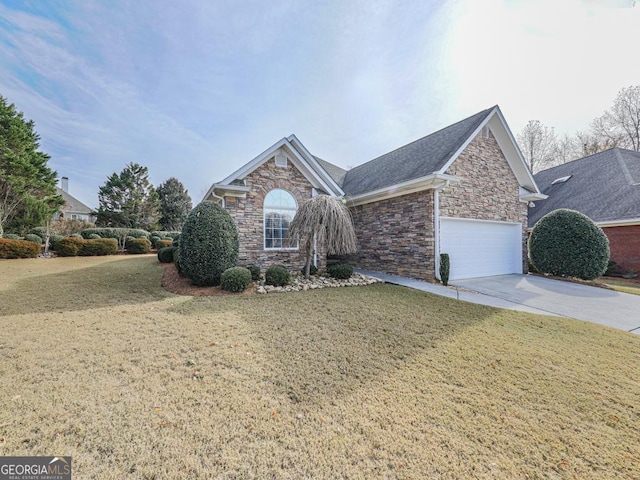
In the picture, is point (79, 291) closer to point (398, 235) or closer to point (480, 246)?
point (398, 235)

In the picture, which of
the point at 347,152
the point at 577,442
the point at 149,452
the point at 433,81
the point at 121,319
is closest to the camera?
the point at 149,452

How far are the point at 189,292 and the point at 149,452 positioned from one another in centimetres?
614

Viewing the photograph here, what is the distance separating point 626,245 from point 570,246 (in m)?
4.80

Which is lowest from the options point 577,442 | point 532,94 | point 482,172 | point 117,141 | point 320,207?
point 577,442

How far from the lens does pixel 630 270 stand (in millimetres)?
12062

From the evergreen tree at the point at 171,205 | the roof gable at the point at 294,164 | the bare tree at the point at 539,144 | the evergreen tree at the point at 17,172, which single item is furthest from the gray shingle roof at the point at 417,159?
the evergreen tree at the point at 171,205

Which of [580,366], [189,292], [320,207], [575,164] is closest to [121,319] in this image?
[189,292]

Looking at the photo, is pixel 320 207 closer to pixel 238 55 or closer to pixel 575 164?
pixel 238 55

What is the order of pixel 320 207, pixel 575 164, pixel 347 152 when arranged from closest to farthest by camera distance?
pixel 320 207 → pixel 575 164 → pixel 347 152

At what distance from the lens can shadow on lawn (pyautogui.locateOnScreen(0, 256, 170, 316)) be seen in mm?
6059

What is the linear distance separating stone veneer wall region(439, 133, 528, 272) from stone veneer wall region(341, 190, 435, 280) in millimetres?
848

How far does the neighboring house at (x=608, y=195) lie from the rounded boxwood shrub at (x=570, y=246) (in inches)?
147

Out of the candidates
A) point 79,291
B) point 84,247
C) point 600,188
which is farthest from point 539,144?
point 84,247

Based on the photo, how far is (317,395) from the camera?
289cm
